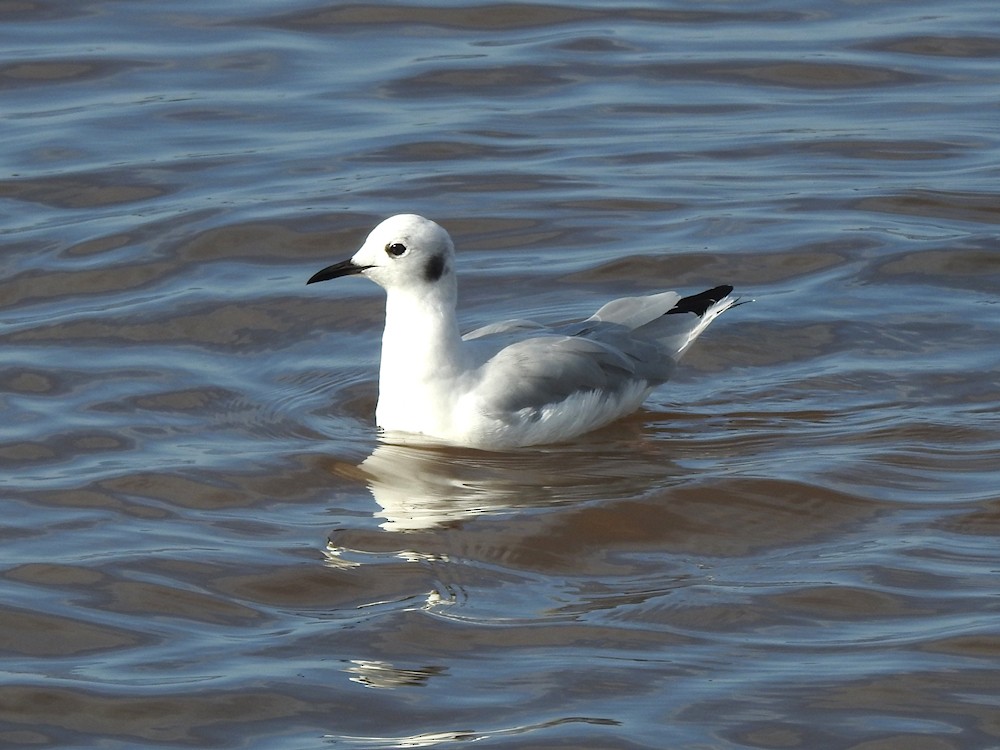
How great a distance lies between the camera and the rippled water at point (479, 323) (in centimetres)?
644

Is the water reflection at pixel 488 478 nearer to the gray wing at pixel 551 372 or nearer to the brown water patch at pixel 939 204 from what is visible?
the gray wing at pixel 551 372

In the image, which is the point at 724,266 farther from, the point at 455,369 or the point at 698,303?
the point at 455,369

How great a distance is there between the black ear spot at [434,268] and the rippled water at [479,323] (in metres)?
0.82

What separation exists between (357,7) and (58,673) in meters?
10.2

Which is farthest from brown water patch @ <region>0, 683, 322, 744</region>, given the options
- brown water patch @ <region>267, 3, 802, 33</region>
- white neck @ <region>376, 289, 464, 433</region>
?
brown water patch @ <region>267, 3, 802, 33</region>

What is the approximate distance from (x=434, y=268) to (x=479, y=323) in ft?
5.14

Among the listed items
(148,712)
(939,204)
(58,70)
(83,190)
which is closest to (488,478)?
(148,712)

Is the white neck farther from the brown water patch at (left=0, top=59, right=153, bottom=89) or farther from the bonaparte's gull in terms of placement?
the brown water patch at (left=0, top=59, right=153, bottom=89)

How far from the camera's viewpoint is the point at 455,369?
880 centimetres

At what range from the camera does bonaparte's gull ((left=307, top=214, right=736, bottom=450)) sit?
28.7 ft

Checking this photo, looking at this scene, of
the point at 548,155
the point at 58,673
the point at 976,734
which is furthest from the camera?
the point at 548,155

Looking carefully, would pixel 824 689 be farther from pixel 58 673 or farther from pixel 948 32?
pixel 948 32

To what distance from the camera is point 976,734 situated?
6.12 m

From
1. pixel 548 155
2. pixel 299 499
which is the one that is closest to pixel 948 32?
pixel 548 155
